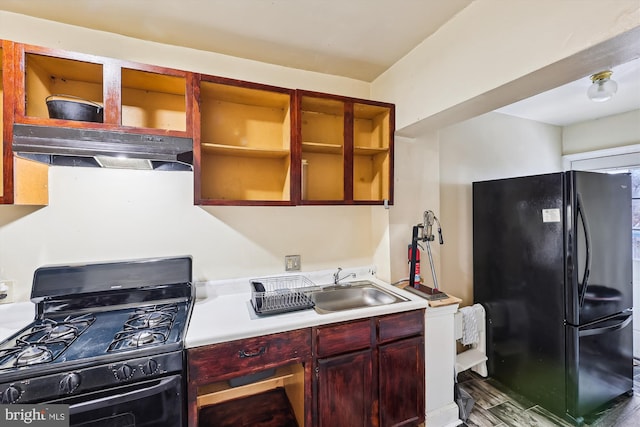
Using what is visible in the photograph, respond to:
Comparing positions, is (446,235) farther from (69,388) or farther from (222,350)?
(69,388)

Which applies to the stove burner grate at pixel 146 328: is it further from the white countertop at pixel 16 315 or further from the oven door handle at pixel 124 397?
the white countertop at pixel 16 315

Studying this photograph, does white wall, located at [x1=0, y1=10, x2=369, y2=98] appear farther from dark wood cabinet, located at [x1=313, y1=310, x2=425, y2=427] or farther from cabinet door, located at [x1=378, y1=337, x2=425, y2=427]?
cabinet door, located at [x1=378, y1=337, x2=425, y2=427]

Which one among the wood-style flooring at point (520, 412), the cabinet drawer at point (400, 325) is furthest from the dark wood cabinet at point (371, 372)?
the wood-style flooring at point (520, 412)

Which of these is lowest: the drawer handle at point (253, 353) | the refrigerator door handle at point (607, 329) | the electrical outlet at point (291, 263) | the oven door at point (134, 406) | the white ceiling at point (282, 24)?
the refrigerator door handle at point (607, 329)

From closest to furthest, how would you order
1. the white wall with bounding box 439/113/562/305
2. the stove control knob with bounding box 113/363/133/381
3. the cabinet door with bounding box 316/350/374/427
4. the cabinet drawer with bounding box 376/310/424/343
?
the stove control knob with bounding box 113/363/133/381 → the cabinet door with bounding box 316/350/374/427 → the cabinet drawer with bounding box 376/310/424/343 → the white wall with bounding box 439/113/562/305

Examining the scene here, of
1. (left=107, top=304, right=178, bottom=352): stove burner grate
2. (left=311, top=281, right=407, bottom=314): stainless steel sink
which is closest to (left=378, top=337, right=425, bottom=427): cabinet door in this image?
(left=311, top=281, right=407, bottom=314): stainless steel sink

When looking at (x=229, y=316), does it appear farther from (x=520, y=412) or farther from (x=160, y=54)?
(x=520, y=412)

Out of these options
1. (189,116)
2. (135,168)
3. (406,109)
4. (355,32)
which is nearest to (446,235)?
(406,109)

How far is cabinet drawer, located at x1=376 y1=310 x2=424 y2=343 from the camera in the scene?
1.55 m

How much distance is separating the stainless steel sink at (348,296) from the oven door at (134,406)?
94 cm

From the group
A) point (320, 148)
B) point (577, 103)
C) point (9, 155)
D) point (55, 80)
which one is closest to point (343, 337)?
point (320, 148)

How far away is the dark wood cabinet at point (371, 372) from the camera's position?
142cm

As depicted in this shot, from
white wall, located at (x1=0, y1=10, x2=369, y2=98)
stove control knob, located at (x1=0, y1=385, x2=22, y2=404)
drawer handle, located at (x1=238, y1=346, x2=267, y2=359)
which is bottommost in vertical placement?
drawer handle, located at (x1=238, y1=346, x2=267, y2=359)

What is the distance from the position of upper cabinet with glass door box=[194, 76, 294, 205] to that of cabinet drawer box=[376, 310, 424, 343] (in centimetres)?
93
